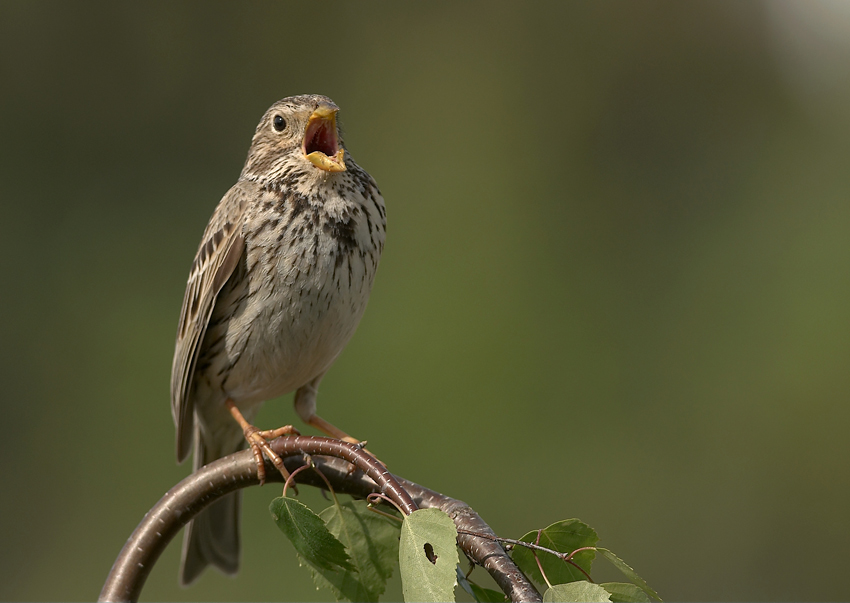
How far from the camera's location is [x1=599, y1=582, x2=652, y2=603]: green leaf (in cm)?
126

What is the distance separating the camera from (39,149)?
6.75m

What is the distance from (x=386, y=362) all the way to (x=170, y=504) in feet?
12.4

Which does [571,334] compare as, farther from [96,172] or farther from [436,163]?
[96,172]

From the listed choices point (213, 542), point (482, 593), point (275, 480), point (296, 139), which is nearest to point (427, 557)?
point (482, 593)

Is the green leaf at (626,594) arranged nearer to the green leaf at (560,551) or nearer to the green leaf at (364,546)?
the green leaf at (560,551)

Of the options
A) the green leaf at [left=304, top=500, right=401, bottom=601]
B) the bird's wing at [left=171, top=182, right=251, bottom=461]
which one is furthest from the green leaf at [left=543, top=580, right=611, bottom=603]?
the bird's wing at [left=171, top=182, right=251, bottom=461]

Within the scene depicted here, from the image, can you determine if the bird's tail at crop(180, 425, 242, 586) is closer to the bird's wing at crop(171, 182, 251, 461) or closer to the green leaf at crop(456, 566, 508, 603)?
the bird's wing at crop(171, 182, 251, 461)

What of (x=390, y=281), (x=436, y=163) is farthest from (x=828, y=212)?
(x=390, y=281)

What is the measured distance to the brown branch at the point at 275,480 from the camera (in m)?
1.38

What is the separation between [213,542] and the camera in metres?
2.79

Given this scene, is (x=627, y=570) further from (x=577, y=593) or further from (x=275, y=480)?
(x=275, y=480)

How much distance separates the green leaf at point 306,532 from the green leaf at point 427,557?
20 centimetres

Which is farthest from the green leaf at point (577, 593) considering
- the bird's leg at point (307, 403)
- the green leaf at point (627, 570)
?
the bird's leg at point (307, 403)

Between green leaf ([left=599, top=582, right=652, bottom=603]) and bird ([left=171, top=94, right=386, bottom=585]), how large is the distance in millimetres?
1041
